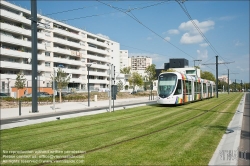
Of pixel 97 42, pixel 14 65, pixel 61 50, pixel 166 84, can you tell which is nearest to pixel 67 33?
pixel 61 50

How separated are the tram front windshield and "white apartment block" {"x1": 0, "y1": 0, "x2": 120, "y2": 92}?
1528 cm

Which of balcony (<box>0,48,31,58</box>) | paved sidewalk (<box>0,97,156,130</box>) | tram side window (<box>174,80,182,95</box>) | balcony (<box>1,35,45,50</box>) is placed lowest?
paved sidewalk (<box>0,97,156,130</box>)

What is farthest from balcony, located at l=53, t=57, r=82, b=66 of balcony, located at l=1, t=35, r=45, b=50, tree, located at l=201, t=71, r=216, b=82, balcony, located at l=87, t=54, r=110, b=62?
tree, located at l=201, t=71, r=216, b=82

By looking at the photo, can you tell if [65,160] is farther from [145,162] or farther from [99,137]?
[99,137]

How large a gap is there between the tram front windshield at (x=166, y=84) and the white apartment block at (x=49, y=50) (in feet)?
50.1

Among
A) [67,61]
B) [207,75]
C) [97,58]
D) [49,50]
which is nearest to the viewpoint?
[49,50]

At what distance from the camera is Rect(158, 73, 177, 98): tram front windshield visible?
70.8 feet

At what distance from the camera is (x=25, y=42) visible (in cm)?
5000

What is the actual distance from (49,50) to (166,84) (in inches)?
1742

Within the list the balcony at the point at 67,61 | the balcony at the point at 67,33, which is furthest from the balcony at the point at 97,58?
the balcony at the point at 67,33

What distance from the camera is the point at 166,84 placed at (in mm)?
21875

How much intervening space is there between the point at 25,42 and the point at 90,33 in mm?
30632

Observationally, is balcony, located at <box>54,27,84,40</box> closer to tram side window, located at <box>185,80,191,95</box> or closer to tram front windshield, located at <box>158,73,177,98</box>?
tram side window, located at <box>185,80,191,95</box>

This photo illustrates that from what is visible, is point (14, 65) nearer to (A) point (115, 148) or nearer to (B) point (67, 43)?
(B) point (67, 43)
